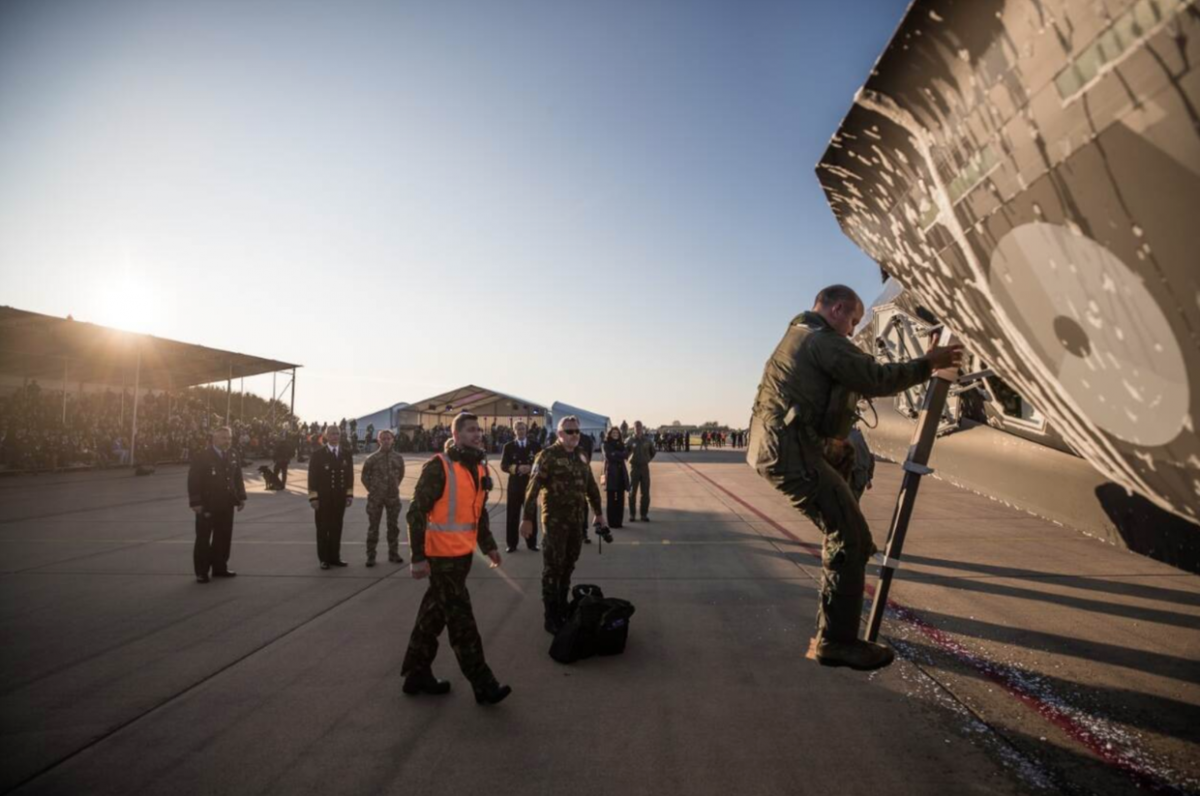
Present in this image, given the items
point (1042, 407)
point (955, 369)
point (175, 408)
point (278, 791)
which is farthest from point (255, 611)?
point (175, 408)

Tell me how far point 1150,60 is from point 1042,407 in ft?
6.29

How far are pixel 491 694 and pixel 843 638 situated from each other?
211cm

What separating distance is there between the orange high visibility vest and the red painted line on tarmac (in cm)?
346

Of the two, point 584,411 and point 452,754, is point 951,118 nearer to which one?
point 452,754

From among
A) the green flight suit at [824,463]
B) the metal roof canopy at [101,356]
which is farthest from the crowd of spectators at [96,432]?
the green flight suit at [824,463]

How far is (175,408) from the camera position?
31984mm

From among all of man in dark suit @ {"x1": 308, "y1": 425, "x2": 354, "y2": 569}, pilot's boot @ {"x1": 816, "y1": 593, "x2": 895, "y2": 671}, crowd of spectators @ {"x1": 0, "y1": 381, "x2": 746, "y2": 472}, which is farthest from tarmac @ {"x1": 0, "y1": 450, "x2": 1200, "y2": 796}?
crowd of spectators @ {"x1": 0, "y1": 381, "x2": 746, "y2": 472}

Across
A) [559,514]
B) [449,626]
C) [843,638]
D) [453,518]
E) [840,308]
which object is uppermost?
[840,308]

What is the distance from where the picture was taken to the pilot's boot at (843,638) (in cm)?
237

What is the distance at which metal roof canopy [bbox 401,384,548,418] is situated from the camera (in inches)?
1522

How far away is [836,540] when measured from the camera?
2.46 m

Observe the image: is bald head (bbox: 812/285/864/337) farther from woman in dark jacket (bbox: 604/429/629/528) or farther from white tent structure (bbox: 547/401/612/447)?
white tent structure (bbox: 547/401/612/447)

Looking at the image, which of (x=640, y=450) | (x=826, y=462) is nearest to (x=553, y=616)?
(x=826, y=462)

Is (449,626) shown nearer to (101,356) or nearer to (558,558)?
(558,558)
